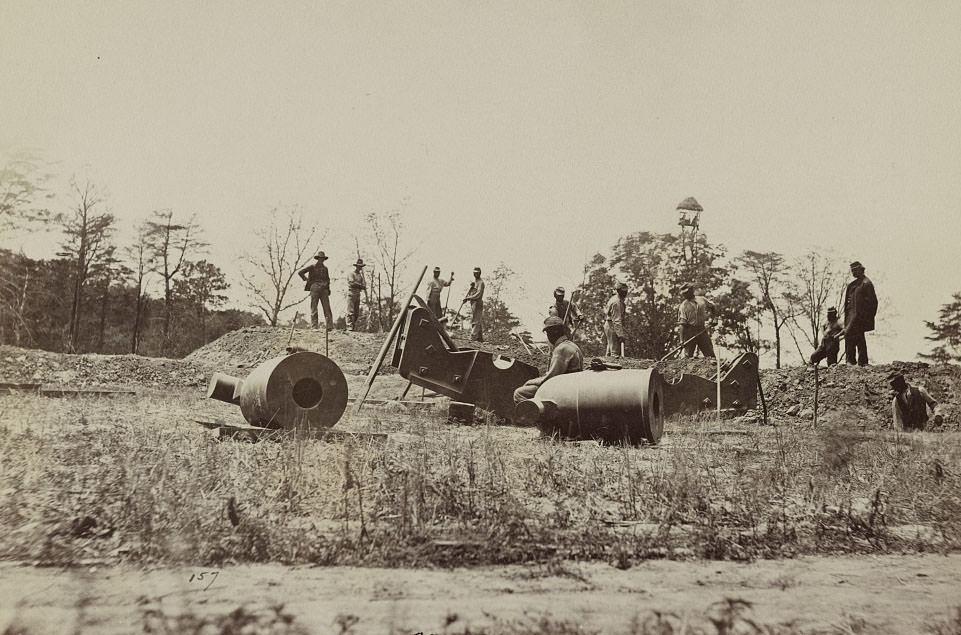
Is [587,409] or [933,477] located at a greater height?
[587,409]

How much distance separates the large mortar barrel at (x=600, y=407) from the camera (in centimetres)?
650

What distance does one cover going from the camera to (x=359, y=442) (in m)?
6.08

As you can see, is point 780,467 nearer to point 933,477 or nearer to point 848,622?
point 933,477

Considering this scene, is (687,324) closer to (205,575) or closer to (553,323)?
(553,323)

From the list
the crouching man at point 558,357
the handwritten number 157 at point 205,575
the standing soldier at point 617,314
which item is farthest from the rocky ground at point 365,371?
the handwritten number 157 at point 205,575

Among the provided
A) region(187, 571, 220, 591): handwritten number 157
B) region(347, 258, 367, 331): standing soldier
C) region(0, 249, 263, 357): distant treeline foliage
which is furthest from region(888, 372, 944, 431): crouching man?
region(0, 249, 263, 357): distant treeline foliage

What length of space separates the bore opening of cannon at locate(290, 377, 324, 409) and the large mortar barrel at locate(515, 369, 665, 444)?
7.22 feet

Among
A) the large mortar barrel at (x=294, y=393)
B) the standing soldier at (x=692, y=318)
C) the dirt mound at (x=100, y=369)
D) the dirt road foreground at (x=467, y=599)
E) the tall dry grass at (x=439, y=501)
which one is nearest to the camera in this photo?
the dirt road foreground at (x=467, y=599)

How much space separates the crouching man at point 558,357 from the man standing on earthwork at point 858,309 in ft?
20.9

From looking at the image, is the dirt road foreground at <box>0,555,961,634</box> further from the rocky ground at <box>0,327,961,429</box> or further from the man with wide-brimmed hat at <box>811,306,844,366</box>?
the man with wide-brimmed hat at <box>811,306,844,366</box>

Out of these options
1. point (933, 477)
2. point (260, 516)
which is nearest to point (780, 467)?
point (933, 477)

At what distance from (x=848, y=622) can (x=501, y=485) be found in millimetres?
2239

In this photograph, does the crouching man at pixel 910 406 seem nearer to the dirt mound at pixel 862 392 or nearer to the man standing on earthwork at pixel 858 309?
the dirt mound at pixel 862 392

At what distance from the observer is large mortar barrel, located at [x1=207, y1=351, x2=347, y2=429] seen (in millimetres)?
6840
